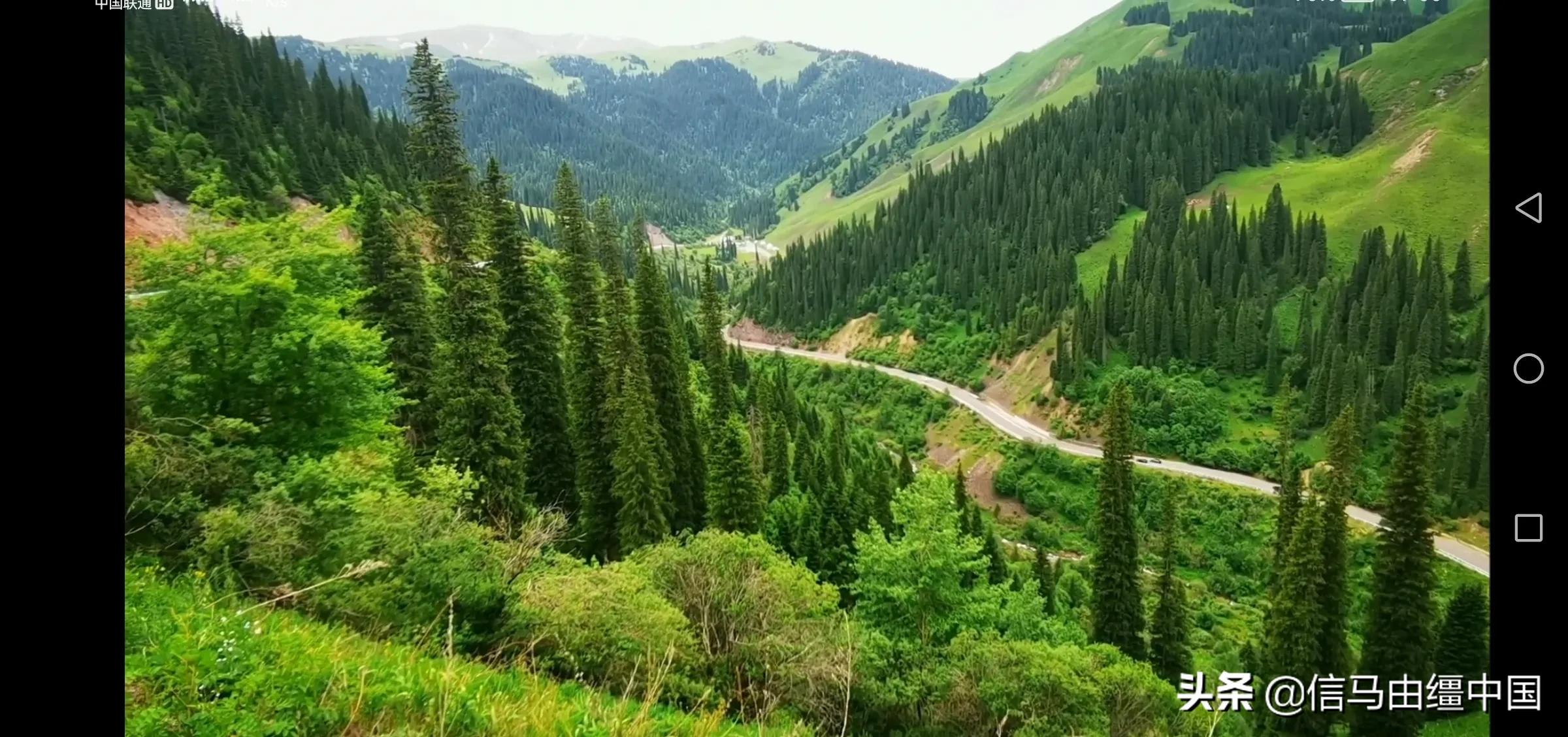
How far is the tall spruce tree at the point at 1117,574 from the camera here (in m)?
44.4

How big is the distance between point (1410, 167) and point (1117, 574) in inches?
4987

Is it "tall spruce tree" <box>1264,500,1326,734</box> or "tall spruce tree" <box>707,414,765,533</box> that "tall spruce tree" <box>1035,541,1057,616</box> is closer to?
"tall spruce tree" <box>1264,500,1326,734</box>

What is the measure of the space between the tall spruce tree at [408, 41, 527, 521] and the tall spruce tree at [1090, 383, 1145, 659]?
114 ft

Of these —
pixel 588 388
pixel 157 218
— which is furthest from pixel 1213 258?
pixel 157 218

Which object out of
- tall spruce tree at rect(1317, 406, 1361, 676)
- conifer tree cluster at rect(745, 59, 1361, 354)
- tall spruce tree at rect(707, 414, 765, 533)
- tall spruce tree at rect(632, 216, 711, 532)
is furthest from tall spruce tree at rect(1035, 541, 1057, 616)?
conifer tree cluster at rect(745, 59, 1361, 354)

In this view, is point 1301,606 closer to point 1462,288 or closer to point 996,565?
point 996,565

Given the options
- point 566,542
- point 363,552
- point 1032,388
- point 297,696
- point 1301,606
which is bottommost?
point 1032,388

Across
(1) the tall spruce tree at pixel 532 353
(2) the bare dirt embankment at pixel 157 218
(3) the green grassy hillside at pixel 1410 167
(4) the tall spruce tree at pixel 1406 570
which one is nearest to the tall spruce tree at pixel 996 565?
(4) the tall spruce tree at pixel 1406 570

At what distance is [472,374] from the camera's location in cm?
2803
